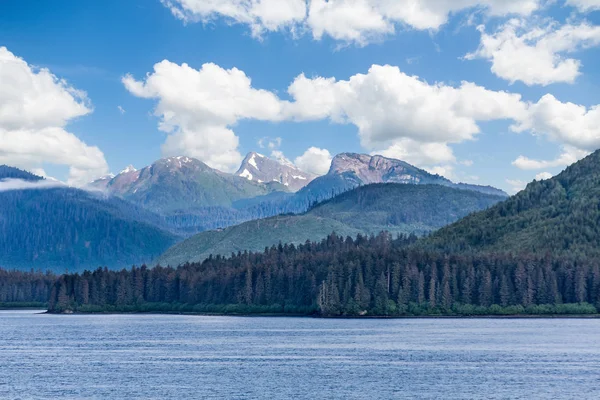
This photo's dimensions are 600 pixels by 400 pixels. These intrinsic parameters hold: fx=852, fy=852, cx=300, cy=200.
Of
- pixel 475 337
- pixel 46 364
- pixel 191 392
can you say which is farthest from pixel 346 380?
pixel 475 337

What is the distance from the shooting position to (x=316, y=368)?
14150 cm

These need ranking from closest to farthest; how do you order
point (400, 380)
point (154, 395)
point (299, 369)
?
point (154, 395), point (400, 380), point (299, 369)

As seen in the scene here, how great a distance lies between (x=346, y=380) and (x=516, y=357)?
4053cm

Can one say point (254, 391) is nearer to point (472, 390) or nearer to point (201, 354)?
point (472, 390)

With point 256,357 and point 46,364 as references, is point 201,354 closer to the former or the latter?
point 256,357

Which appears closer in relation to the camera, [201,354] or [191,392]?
[191,392]

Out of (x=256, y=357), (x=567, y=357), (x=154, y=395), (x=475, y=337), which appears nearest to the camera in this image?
(x=154, y=395)

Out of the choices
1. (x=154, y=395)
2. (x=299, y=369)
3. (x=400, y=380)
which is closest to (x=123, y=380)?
(x=154, y=395)

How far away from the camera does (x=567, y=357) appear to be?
149375 millimetres

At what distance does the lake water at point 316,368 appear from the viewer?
11506 cm

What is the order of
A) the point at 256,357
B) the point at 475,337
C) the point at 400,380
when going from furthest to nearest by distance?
the point at 475,337
the point at 256,357
the point at 400,380

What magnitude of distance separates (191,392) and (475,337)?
3745 inches

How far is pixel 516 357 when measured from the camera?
151500 mm

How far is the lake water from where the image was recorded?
115062mm
